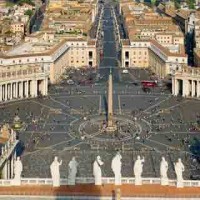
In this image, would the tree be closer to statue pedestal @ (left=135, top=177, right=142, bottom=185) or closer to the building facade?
the building facade

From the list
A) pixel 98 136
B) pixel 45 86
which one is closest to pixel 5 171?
pixel 98 136

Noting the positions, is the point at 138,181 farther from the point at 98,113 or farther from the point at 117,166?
the point at 98,113

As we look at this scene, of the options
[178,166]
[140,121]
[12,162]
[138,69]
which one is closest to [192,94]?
[140,121]

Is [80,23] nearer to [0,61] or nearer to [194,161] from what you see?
[0,61]

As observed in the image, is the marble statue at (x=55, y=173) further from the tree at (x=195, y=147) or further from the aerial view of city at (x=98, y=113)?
the tree at (x=195, y=147)

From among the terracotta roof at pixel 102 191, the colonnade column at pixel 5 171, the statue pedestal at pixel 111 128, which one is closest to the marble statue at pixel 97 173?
the terracotta roof at pixel 102 191
